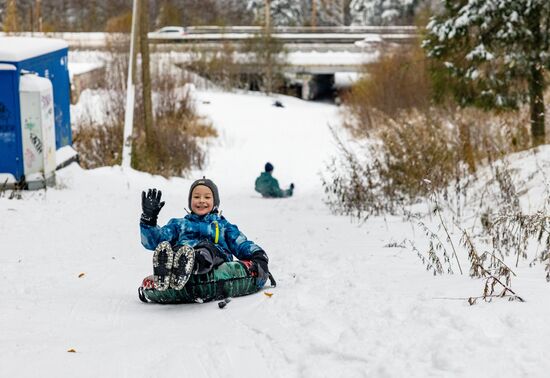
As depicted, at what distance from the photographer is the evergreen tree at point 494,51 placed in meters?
14.7

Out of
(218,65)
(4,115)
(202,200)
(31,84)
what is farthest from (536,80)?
(218,65)

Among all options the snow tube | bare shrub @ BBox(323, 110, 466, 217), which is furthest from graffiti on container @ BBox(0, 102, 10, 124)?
the snow tube

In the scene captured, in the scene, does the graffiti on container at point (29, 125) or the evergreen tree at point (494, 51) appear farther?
the evergreen tree at point (494, 51)

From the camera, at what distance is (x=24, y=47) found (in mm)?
13391

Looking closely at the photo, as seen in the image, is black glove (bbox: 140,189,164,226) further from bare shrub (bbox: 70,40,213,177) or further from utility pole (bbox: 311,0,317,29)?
utility pole (bbox: 311,0,317,29)

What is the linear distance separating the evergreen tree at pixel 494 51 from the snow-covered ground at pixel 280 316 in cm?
570

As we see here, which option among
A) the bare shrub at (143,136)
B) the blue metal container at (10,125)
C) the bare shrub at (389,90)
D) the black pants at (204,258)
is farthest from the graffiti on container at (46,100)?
the bare shrub at (389,90)

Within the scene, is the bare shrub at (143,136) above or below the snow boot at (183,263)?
below

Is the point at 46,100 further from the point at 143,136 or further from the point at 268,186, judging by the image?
the point at 143,136

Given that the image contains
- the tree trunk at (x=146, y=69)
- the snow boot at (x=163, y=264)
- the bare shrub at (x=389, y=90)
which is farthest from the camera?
the bare shrub at (x=389, y=90)

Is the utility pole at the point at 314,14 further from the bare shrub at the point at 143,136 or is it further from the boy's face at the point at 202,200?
the boy's face at the point at 202,200

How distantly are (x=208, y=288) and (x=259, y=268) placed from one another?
504 mm

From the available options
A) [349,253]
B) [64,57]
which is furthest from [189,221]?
[64,57]

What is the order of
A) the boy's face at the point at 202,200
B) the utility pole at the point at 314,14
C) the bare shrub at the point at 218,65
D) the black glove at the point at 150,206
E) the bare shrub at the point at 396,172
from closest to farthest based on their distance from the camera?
the black glove at the point at 150,206 → the boy's face at the point at 202,200 → the bare shrub at the point at 396,172 → the bare shrub at the point at 218,65 → the utility pole at the point at 314,14
